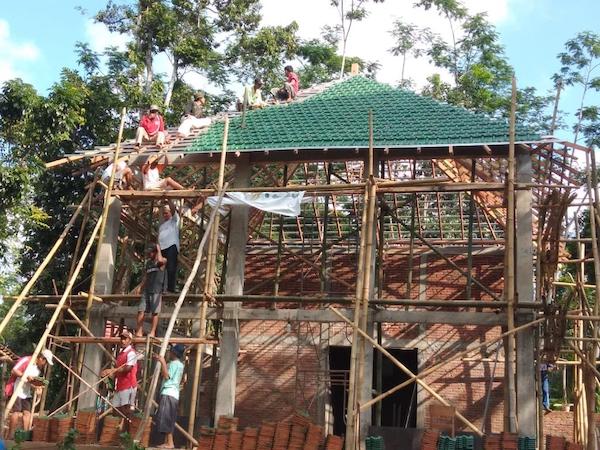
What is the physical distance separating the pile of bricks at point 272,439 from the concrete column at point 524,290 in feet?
9.85

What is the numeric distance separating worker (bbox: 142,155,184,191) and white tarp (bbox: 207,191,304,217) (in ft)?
3.15

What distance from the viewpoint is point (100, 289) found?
13.6 meters

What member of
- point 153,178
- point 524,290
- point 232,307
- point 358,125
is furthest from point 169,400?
point 358,125

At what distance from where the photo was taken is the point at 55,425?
1127 cm

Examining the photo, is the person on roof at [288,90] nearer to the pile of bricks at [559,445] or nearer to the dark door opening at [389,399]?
the dark door opening at [389,399]

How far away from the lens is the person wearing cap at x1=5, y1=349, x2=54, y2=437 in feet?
37.5

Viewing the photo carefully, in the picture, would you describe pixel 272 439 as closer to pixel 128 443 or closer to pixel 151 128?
pixel 128 443

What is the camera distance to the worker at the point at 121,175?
44.8 ft

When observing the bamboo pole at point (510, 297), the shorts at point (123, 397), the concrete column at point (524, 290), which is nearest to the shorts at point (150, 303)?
the shorts at point (123, 397)

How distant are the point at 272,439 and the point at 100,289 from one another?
4.75 metres

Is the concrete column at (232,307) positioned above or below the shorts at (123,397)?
above

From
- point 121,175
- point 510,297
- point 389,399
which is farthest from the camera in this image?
point 389,399

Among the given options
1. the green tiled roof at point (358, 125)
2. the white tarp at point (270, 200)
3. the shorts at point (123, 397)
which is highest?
the green tiled roof at point (358, 125)

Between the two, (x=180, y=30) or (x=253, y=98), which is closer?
(x=253, y=98)
